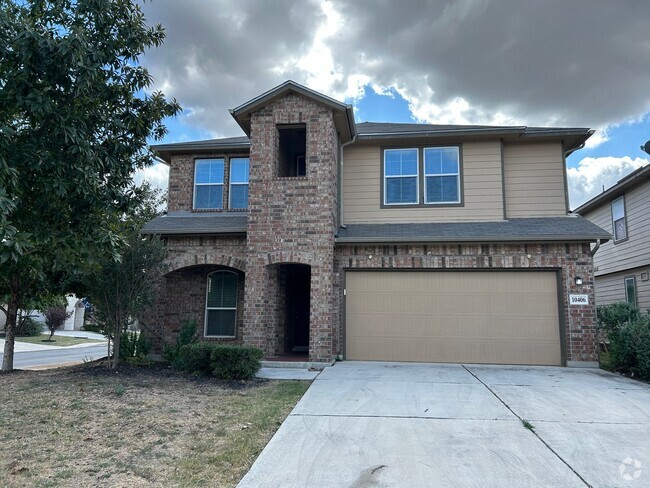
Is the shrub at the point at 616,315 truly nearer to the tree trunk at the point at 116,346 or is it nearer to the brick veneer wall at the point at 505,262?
the brick veneer wall at the point at 505,262

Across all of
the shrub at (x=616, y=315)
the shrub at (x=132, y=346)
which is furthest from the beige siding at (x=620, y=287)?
the shrub at (x=132, y=346)

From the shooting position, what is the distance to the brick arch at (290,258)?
1017 centimetres

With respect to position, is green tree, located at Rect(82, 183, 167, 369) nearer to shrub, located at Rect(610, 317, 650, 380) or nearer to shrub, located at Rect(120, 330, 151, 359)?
shrub, located at Rect(120, 330, 151, 359)

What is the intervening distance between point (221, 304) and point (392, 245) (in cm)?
452

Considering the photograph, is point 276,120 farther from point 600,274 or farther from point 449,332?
point 600,274

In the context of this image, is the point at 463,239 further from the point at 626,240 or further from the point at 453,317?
the point at 626,240

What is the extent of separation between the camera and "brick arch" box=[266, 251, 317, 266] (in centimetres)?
1017

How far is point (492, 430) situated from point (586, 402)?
2337 millimetres

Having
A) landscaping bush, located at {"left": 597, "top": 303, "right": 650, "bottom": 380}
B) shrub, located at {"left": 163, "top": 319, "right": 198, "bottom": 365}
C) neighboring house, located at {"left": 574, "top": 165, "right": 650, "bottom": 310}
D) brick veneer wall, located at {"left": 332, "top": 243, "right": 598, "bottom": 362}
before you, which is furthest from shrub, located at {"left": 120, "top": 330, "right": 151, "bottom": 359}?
neighboring house, located at {"left": 574, "top": 165, "right": 650, "bottom": 310}

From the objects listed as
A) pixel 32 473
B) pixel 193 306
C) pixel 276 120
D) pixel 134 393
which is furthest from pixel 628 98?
pixel 32 473

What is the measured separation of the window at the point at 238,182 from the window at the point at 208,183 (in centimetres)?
30

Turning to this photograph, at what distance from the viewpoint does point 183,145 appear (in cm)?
1241

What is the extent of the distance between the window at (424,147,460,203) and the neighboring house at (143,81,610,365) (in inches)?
1.1

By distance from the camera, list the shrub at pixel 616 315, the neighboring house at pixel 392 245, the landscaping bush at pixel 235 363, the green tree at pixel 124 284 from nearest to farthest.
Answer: the landscaping bush at pixel 235 363 < the green tree at pixel 124 284 < the neighboring house at pixel 392 245 < the shrub at pixel 616 315
